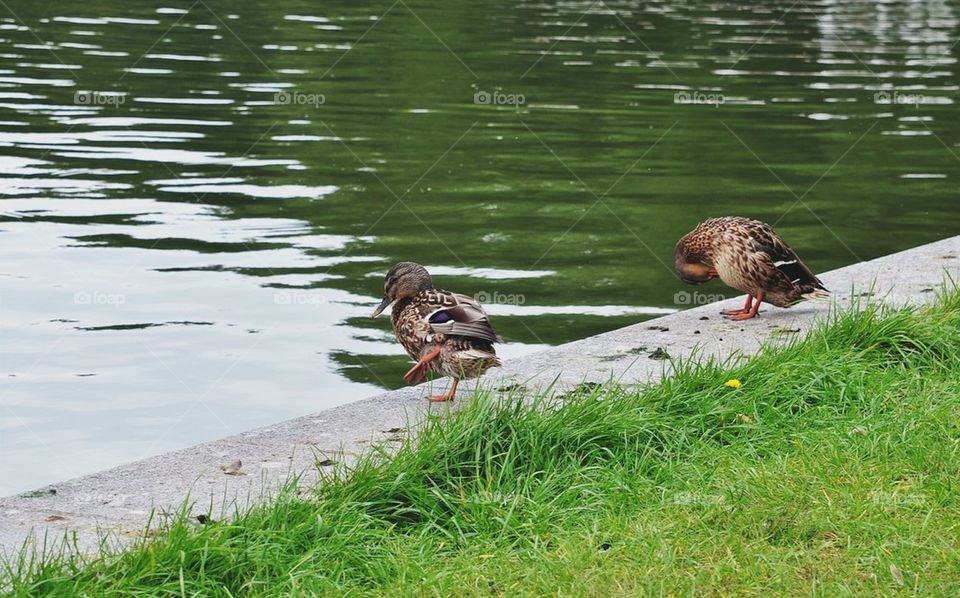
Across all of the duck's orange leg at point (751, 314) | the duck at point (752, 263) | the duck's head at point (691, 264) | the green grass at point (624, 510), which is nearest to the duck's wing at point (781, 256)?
the duck at point (752, 263)

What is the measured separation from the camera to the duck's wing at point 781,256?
293 inches

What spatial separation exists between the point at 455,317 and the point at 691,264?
2259 mm

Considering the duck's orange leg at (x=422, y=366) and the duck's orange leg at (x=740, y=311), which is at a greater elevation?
the duck's orange leg at (x=422, y=366)

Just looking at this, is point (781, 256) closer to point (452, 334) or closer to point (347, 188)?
point (452, 334)

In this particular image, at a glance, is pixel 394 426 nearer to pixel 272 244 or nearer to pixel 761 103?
pixel 272 244

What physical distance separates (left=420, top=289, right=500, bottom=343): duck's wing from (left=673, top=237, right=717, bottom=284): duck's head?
205 cm

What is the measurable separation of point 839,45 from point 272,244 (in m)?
17.2

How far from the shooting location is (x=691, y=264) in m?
7.91

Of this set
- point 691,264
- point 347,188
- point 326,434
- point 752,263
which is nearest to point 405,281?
point 326,434

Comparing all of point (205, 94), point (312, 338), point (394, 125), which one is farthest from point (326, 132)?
point (312, 338)

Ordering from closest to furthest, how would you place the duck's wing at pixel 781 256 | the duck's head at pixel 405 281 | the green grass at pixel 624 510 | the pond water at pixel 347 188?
1. the green grass at pixel 624 510
2. the duck's head at pixel 405 281
3. the duck's wing at pixel 781 256
4. the pond water at pixel 347 188

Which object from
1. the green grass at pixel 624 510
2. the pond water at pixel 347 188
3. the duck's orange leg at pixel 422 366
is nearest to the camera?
the green grass at pixel 624 510

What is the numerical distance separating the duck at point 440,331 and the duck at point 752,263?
1929mm

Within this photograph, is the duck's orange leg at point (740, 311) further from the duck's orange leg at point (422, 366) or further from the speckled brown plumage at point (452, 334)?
the duck's orange leg at point (422, 366)
